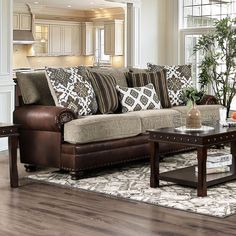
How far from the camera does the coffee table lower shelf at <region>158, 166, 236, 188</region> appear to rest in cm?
476

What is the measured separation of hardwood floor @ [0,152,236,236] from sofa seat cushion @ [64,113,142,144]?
2.15 feet

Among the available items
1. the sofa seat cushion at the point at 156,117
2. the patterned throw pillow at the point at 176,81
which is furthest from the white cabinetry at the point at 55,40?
the sofa seat cushion at the point at 156,117

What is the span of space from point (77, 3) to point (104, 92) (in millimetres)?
7207

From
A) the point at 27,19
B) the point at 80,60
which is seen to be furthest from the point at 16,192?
the point at 80,60

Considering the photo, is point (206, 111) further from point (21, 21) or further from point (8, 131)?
point (21, 21)

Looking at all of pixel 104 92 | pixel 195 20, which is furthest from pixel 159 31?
pixel 104 92

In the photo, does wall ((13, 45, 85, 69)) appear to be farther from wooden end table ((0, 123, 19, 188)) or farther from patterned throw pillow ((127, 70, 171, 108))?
wooden end table ((0, 123, 19, 188))

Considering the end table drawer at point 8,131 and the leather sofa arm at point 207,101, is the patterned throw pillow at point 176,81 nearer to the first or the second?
the leather sofa arm at point 207,101

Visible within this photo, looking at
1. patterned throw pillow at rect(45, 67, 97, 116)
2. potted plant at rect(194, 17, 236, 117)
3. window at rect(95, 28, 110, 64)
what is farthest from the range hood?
patterned throw pillow at rect(45, 67, 97, 116)

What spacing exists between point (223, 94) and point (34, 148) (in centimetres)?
355

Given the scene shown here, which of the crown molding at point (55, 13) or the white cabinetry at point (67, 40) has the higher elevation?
the crown molding at point (55, 13)

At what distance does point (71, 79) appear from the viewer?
5.88 m

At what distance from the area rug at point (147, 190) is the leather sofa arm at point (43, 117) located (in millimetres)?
510

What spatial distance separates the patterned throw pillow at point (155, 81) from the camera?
6.80 meters
